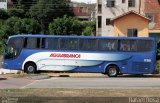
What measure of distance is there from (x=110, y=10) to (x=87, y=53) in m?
47.4

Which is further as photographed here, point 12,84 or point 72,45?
point 72,45

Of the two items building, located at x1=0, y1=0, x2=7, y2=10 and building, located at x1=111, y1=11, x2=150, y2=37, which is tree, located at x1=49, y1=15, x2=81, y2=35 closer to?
building, located at x1=0, y1=0, x2=7, y2=10

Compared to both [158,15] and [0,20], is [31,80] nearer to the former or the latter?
[158,15]

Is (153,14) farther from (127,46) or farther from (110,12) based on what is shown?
(127,46)

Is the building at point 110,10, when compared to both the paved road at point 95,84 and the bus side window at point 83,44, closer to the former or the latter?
the bus side window at point 83,44

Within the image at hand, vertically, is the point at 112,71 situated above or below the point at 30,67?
below

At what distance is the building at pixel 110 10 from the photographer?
79.6 metres

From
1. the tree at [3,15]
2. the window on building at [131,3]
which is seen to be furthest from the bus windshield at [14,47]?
the tree at [3,15]

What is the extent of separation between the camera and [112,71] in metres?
33.5

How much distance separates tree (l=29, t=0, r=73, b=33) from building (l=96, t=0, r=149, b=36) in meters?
24.1

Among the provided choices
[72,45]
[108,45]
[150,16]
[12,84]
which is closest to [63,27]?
[150,16]

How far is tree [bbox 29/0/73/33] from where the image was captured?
104 meters

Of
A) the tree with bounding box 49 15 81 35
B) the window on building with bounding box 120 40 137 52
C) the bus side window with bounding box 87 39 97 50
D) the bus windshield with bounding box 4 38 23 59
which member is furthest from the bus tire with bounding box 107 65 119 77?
the tree with bounding box 49 15 81 35

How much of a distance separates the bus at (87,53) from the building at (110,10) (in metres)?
45.8
